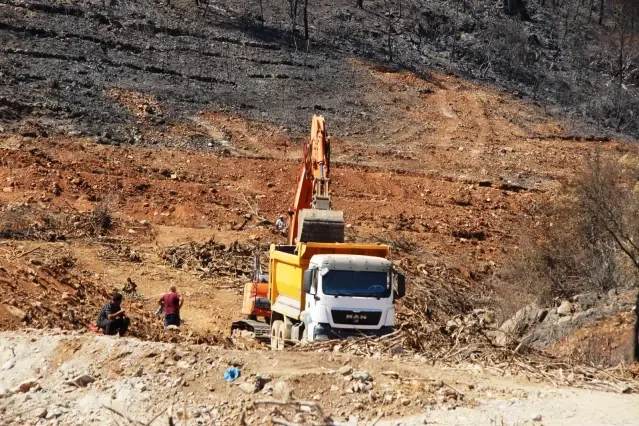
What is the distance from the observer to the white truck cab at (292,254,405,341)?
14500 millimetres

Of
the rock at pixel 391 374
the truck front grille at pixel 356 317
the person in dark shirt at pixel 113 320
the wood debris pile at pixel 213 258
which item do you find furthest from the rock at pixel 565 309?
the wood debris pile at pixel 213 258

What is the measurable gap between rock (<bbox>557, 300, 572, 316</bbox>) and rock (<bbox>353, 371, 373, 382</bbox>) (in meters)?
7.72

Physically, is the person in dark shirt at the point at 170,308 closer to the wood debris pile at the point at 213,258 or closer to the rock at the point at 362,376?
the wood debris pile at the point at 213,258

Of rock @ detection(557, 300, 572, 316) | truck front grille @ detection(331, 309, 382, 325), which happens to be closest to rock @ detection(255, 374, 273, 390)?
truck front grille @ detection(331, 309, 382, 325)

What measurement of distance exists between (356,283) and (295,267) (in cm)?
146

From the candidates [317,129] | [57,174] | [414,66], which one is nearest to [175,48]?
[414,66]

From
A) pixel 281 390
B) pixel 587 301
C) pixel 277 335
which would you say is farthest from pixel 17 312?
pixel 587 301

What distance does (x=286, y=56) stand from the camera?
46.9 meters

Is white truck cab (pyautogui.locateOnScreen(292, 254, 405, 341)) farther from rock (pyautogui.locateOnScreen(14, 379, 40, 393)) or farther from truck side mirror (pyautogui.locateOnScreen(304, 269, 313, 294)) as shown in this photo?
rock (pyautogui.locateOnScreen(14, 379, 40, 393))

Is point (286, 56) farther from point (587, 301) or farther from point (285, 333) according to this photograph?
point (285, 333)

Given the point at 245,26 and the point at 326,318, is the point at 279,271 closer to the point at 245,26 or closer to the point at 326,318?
the point at 326,318

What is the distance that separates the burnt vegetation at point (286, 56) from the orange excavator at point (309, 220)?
15.9m

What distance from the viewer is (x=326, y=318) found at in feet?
47.4

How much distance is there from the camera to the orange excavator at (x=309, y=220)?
54.9 ft
